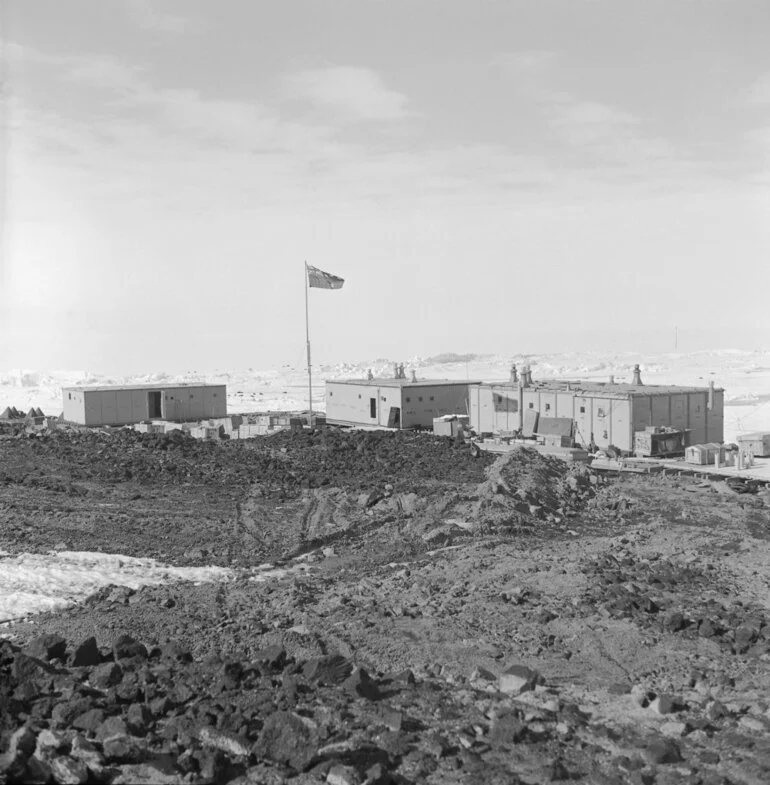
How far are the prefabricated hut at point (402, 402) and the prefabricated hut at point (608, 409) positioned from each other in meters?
4.25

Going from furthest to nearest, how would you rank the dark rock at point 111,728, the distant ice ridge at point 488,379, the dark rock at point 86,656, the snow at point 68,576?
the distant ice ridge at point 488,379 < the snow at point 68,576 < the dark rock at point 86,656 < the dark rock at point 111,728

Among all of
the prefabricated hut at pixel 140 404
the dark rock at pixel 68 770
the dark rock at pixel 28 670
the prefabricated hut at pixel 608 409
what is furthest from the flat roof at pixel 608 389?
the dark rock at pixel 68 770

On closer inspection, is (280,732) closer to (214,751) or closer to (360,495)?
(214,751)

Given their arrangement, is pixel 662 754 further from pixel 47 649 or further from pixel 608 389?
pixel 608 389

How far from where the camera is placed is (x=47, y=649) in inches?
→ 519

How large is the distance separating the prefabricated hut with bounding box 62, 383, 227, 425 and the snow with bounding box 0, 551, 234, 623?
37335 mm

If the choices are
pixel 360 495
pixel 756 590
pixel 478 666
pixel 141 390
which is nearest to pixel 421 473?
pixel 360 495

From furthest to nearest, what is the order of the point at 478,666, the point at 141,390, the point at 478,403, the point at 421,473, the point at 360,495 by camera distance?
1. the point at 141,390
2. the point at 478,403
3. the point at 421,473
4. the point at 360,495
5. the point at 478,666

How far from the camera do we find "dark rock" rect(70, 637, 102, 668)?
12.7 metres

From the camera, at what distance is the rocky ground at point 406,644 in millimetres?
10203

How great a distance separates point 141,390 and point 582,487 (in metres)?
36.9

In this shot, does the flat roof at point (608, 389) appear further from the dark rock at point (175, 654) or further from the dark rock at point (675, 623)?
the dark rock at point (175, 654)

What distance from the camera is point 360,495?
1175 inches

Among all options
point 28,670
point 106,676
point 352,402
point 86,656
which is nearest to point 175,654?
point 86,656
